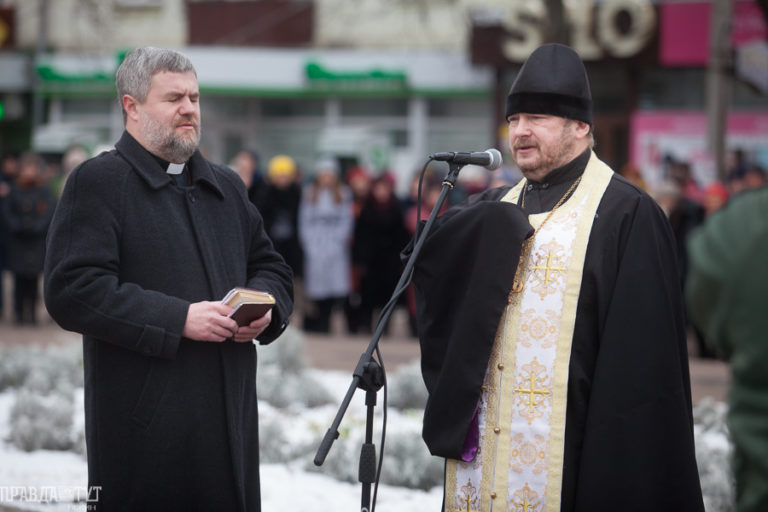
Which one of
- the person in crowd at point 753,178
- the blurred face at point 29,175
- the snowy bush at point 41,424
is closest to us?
the snowy bush at point 41,424

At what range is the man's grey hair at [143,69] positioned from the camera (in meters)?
3.99

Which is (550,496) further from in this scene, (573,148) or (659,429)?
(573,148)

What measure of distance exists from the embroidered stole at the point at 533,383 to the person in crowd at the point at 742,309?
143 cm

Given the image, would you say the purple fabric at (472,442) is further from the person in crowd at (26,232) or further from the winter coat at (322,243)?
the person in crowd at (26,232)

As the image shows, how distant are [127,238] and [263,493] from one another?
2617 millimetres

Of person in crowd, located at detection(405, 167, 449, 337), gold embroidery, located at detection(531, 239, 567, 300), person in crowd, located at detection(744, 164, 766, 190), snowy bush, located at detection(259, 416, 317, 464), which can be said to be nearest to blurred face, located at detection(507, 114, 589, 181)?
gold embroidery, located at detection(531, 239, 567, 300)

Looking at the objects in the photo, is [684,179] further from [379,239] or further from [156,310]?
[156,310]

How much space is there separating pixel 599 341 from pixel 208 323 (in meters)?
1.38

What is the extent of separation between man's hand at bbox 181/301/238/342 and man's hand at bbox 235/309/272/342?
0.30ft

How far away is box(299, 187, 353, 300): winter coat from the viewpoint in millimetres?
13461

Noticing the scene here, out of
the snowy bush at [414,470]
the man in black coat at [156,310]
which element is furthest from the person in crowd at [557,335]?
the snowy bush at [414,470]

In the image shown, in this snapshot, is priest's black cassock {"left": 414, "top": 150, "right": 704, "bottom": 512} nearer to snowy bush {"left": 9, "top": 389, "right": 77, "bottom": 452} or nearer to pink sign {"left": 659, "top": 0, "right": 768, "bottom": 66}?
snowy bush {"left": 9, "top": 389, "right": 77, "bottom": 452}

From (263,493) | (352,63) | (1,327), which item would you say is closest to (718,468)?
(263,493)

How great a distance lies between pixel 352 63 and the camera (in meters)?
23.9
